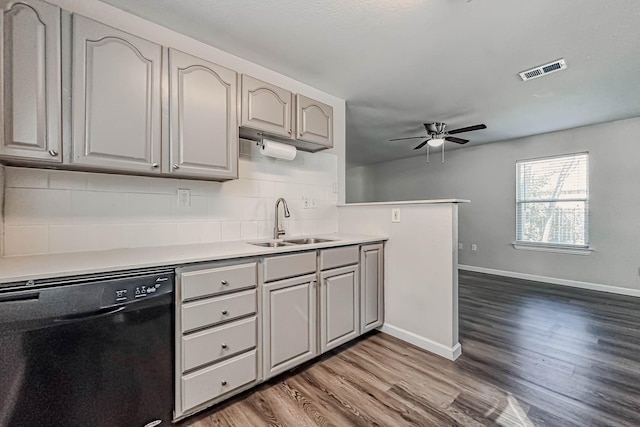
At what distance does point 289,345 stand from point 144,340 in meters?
0.88

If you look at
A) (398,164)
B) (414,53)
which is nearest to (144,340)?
(414,53)

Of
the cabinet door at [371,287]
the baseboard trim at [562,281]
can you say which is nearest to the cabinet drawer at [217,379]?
the cabinet door at [371,287]

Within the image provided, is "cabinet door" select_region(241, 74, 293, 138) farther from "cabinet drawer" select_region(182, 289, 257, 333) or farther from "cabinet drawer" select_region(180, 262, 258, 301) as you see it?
"cabinet drawer" select_region(182, 289, 257, 333)

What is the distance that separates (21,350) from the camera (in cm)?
104

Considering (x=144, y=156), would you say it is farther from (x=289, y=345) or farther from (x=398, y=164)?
(x=398, y=164)

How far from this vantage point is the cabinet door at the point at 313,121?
229cm

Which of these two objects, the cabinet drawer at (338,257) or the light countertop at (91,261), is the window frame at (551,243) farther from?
the light countertop at (91,261)

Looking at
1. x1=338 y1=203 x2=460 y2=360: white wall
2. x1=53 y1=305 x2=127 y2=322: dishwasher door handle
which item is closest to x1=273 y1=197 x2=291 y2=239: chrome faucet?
x1=338 y1=203 x2=460 y2=360: white wall

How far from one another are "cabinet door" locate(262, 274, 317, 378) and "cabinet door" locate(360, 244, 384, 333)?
0.56 metres

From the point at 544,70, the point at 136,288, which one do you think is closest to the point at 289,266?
the point at 136,288

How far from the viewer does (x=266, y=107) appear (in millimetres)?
2070

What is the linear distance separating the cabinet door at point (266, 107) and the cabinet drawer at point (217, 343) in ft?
4.49

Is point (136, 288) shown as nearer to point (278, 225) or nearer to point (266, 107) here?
point (278, 225)

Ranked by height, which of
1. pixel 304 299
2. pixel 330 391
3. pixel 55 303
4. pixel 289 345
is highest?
pixel 55 303
